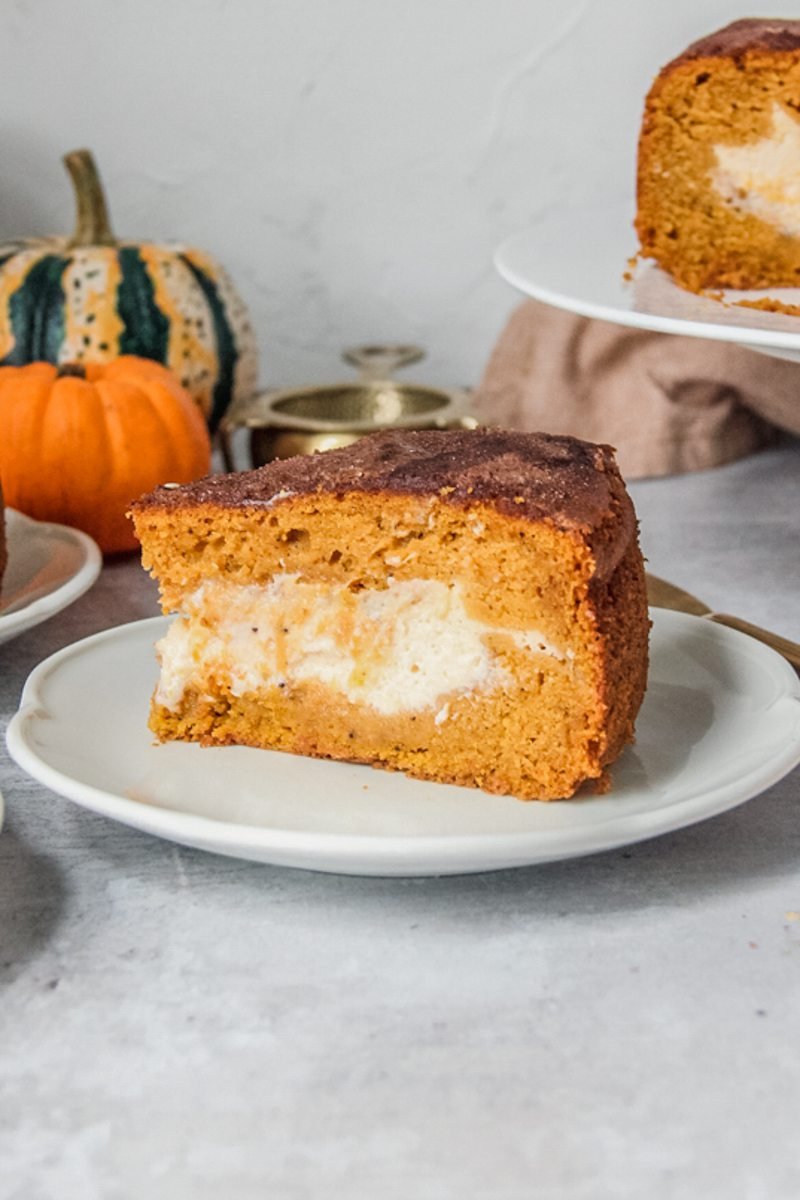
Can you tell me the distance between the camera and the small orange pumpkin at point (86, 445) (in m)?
2.11

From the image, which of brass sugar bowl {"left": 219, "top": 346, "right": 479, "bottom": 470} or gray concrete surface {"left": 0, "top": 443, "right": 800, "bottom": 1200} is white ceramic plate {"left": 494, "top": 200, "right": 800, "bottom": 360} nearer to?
brass sugar bowl {"left": 219, "top": 346, "right": 479, "bottom": 470}

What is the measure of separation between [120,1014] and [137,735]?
13.5 inches

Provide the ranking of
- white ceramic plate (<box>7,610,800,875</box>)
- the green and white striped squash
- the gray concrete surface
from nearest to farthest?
1. the gray concrete surface
2. white ceramic plate (<box>7,610,800,875</box>)
3. the green and white striped squash

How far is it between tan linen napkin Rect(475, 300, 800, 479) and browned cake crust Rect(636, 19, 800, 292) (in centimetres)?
42

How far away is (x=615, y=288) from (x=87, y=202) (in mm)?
1145

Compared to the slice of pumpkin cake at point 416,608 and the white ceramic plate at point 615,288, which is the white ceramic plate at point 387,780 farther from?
the white ceramic plate at point 615,288

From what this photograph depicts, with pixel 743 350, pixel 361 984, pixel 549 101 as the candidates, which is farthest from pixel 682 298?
pixel 549 101

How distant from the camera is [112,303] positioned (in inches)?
98.7

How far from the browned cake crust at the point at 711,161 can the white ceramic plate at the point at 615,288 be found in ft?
0.13

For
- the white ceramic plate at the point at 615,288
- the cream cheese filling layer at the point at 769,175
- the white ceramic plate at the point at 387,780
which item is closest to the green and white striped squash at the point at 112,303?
the white ceramic plate at the point at 615,288

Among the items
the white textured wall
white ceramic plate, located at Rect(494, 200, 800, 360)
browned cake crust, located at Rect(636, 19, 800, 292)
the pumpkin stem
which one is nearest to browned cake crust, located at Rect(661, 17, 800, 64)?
browned cake crust, located at Rect(636, 19, 800, 292)

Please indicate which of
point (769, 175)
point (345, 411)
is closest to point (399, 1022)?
point (769, 175)

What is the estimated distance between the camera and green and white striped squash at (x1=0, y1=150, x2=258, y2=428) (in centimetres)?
250

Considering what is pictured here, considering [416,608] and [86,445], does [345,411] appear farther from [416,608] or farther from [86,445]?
[416,608]
